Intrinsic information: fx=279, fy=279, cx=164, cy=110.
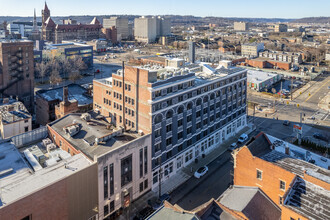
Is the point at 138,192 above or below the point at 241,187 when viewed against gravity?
below

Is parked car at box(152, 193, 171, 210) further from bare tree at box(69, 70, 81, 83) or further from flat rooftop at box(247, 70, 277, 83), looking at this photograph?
bare tree at box(69, 70, 81, 83)

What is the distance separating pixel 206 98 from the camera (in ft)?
171

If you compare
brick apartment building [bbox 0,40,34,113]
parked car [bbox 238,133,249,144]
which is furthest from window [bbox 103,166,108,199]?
brick apartment building [bbox 0,40,34,113]

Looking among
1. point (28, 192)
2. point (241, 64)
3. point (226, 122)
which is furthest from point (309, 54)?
point (28, 192)

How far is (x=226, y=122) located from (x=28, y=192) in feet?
137

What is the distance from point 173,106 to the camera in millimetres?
44406

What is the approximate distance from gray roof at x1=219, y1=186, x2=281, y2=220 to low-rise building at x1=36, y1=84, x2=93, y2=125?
3558 cm

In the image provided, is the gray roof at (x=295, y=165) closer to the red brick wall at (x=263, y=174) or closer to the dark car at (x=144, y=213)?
the red brick wall at (x=263, y=174)

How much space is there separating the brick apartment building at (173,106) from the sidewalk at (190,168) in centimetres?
84

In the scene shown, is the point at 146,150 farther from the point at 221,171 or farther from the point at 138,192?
the point at 221,171

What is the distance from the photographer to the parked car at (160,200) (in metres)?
38.5

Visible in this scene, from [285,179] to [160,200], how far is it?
17639 millimetres

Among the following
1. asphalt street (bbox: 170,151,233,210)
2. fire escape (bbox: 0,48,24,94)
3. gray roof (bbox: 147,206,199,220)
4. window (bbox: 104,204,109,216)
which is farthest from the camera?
fire escape (bbox: 0,48,24,94)

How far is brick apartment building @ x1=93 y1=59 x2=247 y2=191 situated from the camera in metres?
42.2
